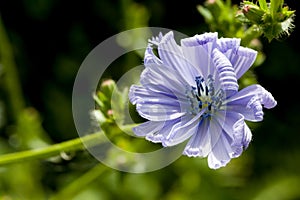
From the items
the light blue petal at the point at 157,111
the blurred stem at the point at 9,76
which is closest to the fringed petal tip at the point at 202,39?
the light blue petal at the point at 157,111

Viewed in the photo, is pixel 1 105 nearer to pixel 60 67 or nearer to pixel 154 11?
pixel 60 67

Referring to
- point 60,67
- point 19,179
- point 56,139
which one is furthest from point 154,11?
point 19,179

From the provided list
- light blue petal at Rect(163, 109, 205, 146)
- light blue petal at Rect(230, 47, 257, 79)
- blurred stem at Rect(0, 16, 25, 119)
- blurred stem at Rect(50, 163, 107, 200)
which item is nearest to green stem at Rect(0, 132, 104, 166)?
blurred stem at Rect(50, 163, 107, 200)

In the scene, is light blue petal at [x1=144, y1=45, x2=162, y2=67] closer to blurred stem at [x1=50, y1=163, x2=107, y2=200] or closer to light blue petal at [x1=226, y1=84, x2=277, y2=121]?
light blue petal at [x1=226, y1=84, x2=277, y2=121]

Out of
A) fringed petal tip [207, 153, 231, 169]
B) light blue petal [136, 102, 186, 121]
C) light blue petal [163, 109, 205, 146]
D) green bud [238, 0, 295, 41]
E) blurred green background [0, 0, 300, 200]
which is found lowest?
blurred green background [0, 0, 300, 200]

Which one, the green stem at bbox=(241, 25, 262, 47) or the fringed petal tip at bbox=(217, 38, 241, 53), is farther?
the green stem at bbox=(241, 25, 262, 47)

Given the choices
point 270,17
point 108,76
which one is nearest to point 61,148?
point 270,17
